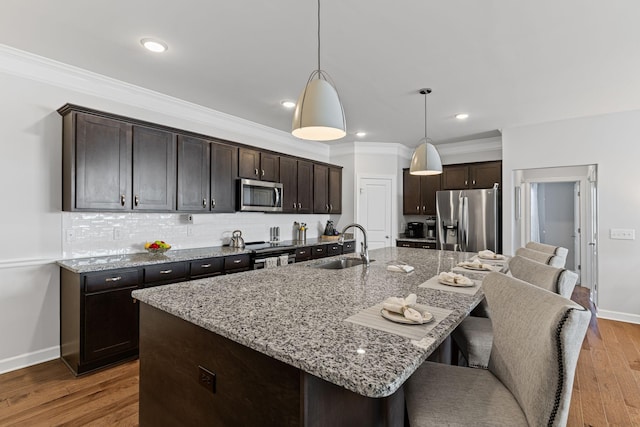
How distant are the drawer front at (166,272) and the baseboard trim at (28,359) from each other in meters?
1.04

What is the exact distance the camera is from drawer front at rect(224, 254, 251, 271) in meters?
3.52

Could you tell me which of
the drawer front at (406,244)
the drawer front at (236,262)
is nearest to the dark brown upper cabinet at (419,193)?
the drawer front at (406,244)

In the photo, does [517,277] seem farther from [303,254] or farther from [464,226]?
[464,226]

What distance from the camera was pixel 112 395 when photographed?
2314 mm

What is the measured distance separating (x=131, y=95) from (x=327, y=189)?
123 inches

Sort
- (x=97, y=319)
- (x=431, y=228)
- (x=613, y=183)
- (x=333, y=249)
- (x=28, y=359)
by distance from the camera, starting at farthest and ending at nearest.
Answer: (x=431, y=228), (x=333, y=249), (x=613, y=183), (x=28, y=359), (x=97, y=319)

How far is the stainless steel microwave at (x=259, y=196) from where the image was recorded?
13.4 feet

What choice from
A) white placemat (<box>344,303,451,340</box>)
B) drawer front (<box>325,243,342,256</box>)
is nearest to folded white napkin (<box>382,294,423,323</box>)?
white placemat (<box>344,303,451,340</box>)

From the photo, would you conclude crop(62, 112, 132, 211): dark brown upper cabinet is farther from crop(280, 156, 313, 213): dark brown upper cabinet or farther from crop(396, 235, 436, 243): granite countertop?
crop(396, 235, 436, 243): granite countertop

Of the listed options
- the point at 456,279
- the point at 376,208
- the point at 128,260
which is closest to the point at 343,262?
the point at 456,279

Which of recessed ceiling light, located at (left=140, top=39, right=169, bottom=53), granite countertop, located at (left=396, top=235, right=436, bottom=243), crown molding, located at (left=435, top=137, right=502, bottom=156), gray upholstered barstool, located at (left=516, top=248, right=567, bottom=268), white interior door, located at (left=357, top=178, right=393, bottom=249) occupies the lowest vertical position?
granite countertop, located at (left=396, top=235, right=436, bottom=243)

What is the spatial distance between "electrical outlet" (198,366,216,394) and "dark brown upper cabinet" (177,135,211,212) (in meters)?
2.50

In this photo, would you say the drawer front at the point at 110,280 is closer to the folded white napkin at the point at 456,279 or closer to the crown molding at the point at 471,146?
the folded white napkin at the point at 456,279

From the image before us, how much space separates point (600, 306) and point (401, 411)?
4197 millimetres
